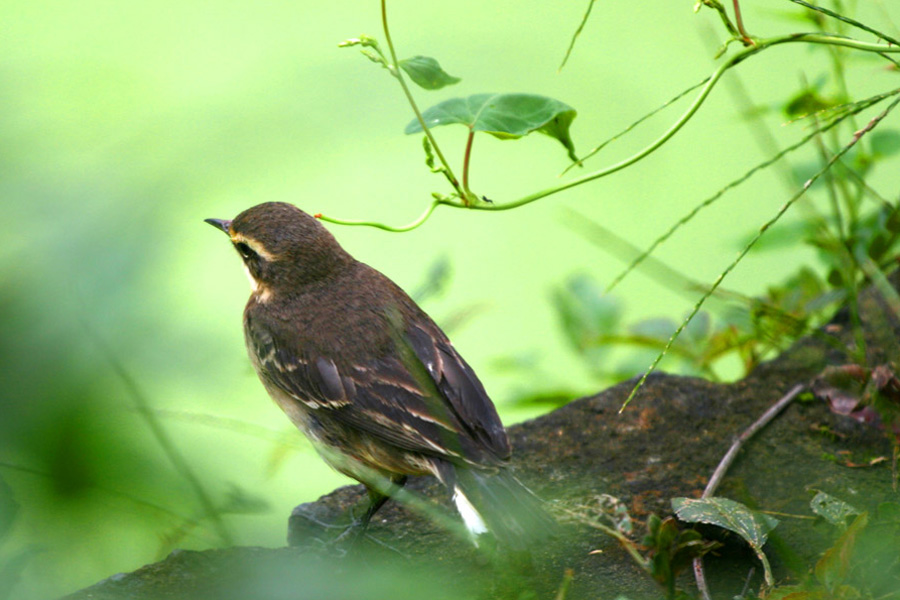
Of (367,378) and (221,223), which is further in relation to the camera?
(221,223)

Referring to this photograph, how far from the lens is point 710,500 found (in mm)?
2357

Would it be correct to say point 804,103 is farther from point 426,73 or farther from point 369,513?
point 369,513

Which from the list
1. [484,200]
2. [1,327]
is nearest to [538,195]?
[484,200]

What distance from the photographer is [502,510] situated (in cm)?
239

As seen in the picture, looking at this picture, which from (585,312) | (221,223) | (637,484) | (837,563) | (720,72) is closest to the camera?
(837,563)

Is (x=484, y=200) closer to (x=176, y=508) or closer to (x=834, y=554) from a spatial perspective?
(x=834, y=554)

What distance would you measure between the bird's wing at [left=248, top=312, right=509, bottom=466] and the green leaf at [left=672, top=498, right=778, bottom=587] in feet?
1.77

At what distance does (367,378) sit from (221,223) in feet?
3.30

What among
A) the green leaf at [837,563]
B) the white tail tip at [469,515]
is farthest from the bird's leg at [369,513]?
the green leaf at [837,563]

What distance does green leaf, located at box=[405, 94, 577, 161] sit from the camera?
2.42m

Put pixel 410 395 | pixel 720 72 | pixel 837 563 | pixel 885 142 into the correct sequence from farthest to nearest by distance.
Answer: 1. pixel 885 142
2. pixel 410 395
3. pixel 720 72
4. pixel 837 563

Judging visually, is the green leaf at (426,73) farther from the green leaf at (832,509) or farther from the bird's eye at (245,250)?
the green leaf at (832,509)

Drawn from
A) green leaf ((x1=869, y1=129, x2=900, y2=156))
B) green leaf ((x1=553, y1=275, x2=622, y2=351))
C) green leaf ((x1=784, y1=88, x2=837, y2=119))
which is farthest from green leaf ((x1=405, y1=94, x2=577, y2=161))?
green leaf ((x1=869, y1=129, x2=900, y2=156))

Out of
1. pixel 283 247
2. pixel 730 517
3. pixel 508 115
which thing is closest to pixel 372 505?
pixel 283 247
